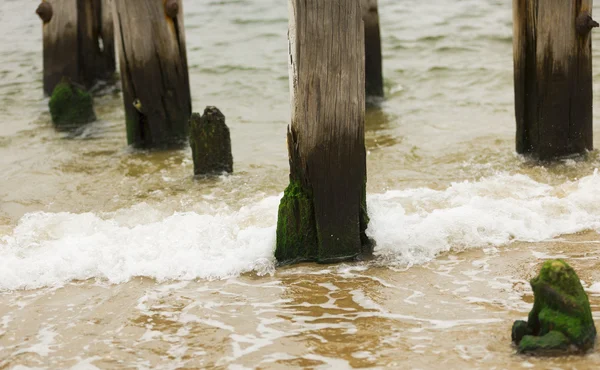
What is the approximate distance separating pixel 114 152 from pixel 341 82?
4.18 metres

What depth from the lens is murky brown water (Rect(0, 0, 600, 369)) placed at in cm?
404

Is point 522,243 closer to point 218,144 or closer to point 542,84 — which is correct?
point 542,84

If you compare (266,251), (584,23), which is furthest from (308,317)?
(584,23)

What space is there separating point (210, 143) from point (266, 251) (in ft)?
7.38

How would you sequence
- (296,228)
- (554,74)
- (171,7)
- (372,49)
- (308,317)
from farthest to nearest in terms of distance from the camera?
1. (372,49)
2. (171,7)
3. (554,74)
4. (296,228)
5. (308,317)

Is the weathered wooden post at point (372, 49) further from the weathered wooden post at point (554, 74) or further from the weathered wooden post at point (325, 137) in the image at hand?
the weathered wooden post at point (325, 137)

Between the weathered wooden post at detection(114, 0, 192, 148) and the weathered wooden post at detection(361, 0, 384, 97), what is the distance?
2.69 m

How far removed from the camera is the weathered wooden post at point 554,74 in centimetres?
661

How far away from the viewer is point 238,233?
566 cm

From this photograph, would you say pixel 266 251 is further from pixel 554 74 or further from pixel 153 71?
pixel 153 71

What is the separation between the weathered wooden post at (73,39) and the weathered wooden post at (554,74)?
229 inches

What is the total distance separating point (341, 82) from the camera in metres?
4.89

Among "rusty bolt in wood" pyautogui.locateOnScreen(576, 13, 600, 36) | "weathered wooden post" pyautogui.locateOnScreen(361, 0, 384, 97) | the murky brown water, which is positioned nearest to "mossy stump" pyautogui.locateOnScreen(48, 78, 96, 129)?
the murky brown water

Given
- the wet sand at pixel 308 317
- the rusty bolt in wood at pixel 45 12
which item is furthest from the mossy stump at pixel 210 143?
the rusty bolt in wood at pixel 45 12
